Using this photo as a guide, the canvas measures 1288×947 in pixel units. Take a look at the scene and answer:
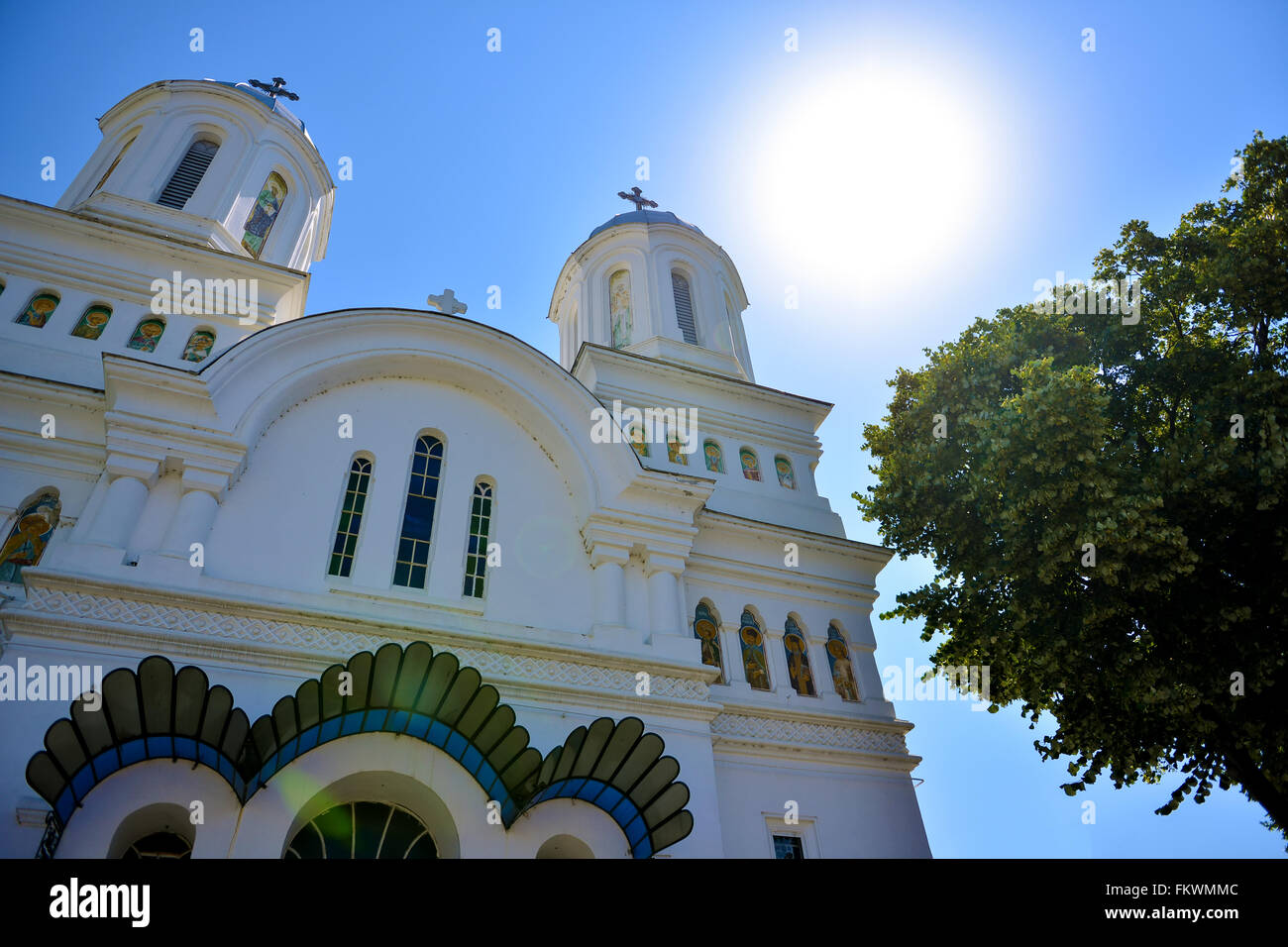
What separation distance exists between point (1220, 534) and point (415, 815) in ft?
31.6

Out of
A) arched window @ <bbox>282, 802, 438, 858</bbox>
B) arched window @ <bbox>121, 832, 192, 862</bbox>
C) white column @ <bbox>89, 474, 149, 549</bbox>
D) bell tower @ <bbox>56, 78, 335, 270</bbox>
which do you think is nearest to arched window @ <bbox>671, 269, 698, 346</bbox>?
bell tower @ <bbox>56, 78, 335, 270</bbox>

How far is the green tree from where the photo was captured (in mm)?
9180

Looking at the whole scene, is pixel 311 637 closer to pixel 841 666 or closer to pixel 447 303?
pixel 447 303

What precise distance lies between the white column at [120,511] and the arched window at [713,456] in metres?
8.66

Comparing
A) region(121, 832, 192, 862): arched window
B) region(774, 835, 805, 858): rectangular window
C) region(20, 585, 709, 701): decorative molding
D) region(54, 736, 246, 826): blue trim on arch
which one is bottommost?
region(121, 832, 192, 862): arched window

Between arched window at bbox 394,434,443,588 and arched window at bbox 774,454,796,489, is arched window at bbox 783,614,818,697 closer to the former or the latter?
arched window at bbox 774,454,796,489

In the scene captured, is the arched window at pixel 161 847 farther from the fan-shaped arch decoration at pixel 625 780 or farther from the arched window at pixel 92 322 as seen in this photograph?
the arched window at pixel 92 322

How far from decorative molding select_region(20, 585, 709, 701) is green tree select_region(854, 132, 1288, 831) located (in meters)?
4.18

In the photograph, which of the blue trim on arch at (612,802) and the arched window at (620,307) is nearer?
the blue trim on arch at (612,802)

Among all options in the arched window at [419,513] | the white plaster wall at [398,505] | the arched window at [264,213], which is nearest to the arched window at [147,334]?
the white plaster wall at [398,505]

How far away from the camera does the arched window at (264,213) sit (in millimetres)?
16078

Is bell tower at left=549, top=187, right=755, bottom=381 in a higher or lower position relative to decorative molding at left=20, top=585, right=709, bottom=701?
higher

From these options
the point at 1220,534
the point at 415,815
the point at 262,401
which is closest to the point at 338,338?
the point at 262,401

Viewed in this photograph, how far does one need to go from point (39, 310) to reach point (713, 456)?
1080 centimetres
